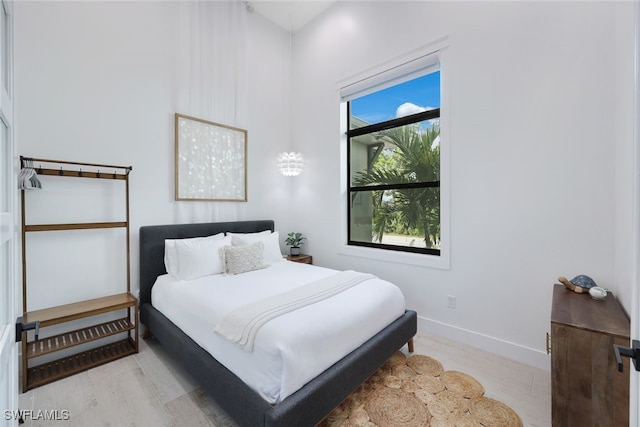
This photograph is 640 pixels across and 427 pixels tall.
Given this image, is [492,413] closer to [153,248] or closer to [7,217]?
[7,217]

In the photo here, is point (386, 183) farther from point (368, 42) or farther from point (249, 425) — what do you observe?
point (249, 425)

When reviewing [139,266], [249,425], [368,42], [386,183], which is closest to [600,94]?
[386,183]

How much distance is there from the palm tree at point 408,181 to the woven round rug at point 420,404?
130 cm

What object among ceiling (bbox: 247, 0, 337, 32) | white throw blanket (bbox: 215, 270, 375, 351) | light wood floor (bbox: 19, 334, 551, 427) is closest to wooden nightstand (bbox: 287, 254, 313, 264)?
white throw blanket (bbox: 215, 270, 375, 351)

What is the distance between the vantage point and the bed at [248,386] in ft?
4.42

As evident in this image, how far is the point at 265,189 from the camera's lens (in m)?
3.90

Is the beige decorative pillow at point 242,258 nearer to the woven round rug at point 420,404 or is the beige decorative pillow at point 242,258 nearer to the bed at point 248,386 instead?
the bed at point 248,386

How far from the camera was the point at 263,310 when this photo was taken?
1.67 metres

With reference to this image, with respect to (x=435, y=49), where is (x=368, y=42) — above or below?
above

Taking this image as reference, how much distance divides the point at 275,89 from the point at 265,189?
148 cm

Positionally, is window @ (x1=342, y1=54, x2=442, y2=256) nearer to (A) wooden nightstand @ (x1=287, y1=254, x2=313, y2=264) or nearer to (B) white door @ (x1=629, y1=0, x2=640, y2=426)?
(A) wooden nightstand @ (x1=287, y1=254, x2=313, y2=264)

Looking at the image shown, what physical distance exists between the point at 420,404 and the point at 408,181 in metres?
2.10

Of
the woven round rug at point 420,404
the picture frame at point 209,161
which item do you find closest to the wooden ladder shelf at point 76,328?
the picture frame at point 209,161

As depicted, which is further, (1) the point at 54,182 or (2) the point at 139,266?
(2) the point at 139,266
